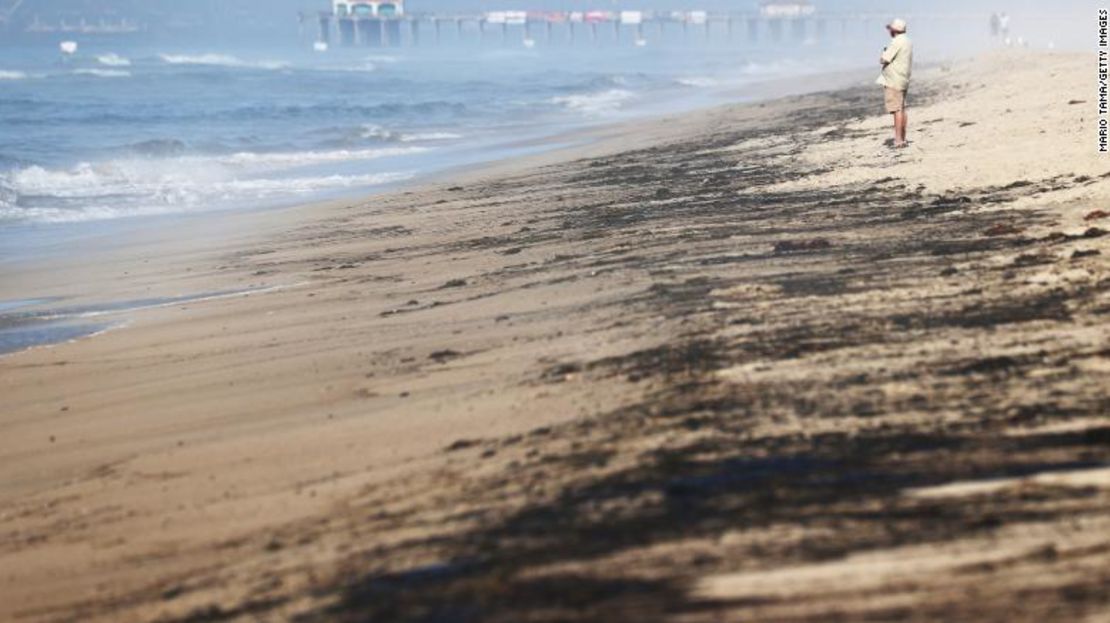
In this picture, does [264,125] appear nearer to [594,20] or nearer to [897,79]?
[897,79]

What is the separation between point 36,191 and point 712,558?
61.8 ft

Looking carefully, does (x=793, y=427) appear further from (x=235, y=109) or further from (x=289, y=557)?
(x=235, y=109)

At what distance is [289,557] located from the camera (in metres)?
4.43

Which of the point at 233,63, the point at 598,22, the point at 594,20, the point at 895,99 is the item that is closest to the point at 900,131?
the point at 895,99

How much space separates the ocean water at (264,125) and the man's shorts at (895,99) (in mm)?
7295

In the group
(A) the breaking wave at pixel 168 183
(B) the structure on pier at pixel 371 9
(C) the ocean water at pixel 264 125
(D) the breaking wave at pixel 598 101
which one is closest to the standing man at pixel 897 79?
(C) the ocean water at pixel 264 125

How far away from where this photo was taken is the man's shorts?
47.7ft

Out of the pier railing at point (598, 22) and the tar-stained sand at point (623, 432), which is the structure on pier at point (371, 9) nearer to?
the pier railing at point (598, 22)

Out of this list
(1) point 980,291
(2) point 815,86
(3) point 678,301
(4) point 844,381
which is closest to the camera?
(4) point 844,381

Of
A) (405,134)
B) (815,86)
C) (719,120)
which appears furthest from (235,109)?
(719,120)

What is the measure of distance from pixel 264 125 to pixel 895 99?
22588 mm

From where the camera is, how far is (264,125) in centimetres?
3475

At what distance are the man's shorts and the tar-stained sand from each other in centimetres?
353

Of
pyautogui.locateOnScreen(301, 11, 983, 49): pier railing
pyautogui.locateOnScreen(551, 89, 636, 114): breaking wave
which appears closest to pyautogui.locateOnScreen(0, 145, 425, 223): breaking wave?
pyautogui.locateOnScreen(551, 89, 636, 114): breaking wave
